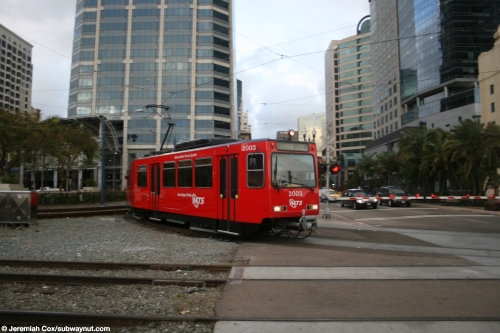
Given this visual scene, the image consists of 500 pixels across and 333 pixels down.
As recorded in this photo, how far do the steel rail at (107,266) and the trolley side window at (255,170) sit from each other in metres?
3.48

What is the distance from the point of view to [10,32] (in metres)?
132

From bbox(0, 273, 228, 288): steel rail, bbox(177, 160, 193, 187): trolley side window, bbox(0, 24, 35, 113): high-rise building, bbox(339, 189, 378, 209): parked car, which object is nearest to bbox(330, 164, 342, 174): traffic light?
bbox(177, 160, 193, 187): trolley side window

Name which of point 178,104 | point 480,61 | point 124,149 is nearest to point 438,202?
point 480,61

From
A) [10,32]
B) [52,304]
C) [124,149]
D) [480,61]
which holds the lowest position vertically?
[52,304]

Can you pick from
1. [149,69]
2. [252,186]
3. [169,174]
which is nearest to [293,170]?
[252,186]

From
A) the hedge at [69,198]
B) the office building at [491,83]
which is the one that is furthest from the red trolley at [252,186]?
the office building at [491,83]

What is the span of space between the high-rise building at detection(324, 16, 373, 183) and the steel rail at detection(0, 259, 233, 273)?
106667mm

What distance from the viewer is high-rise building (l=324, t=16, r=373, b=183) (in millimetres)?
114875

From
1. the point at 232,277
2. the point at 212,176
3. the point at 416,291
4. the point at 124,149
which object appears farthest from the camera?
the point at 124,149

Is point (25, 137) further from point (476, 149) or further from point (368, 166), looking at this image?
point (368, 166)

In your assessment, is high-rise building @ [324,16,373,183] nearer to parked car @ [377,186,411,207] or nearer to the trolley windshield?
parked car @ [377,186,411,207]

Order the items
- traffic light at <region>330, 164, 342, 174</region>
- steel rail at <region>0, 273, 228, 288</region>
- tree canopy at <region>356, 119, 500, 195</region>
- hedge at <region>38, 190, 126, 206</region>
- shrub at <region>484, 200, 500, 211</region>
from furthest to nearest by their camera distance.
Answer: hedge at <region>38, 190, 126, 206</region>, tree canopy at <region>356, 119, 500, 195</region>, shrub at <region>484, 200, 500, 211</region>, traffic light at <region>330, 164, 342, 174</region>, steel rail at <region>0, 273, 228, 288</region>

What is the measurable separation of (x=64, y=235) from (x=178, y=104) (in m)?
64.7

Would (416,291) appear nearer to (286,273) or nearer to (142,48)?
(286,273)
